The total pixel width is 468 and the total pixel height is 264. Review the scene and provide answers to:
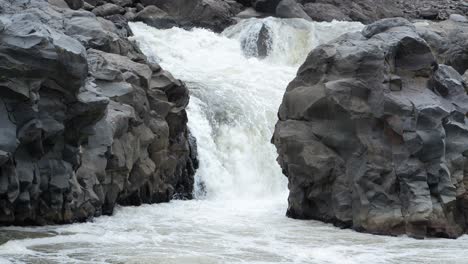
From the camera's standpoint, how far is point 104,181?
1417 cm

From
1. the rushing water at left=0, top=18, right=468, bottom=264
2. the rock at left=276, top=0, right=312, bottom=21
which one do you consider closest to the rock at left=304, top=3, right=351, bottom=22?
the rock at left=276, top=0, right=312, bottom=21

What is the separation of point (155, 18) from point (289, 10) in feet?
24.6

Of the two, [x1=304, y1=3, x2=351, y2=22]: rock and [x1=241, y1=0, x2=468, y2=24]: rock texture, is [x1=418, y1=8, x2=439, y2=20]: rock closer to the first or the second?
[x1=241, y1=0, x2=468, y2=24]: rock texture

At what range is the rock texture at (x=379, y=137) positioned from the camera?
12.8 metres

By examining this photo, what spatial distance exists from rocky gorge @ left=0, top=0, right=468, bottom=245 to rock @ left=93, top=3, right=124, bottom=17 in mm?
16755

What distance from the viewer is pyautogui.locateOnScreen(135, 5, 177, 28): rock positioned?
35.6m

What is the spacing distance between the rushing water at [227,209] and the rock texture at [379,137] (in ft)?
1.85

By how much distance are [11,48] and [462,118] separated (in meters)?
8.79

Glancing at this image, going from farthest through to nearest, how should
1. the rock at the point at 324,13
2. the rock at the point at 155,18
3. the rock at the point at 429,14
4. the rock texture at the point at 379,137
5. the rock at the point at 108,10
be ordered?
the rock at the point at 429,14 < the rock at the point at 324,13 < the rock at the point at 155,18 < the rock at the point at 108,10 < the rock texture at the point at 379,137

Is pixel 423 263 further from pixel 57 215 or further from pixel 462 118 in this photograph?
pixel 57 215

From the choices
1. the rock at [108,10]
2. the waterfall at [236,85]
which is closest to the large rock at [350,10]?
the waterfall at [236,85]

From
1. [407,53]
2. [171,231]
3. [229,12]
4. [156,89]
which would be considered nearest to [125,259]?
[171,231]

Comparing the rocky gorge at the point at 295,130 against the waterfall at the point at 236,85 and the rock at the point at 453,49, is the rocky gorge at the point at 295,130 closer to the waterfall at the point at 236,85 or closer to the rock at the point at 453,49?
the waterfall at the point at 236,85

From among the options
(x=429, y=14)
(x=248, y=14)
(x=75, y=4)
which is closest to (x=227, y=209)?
(x=75, y=4)
